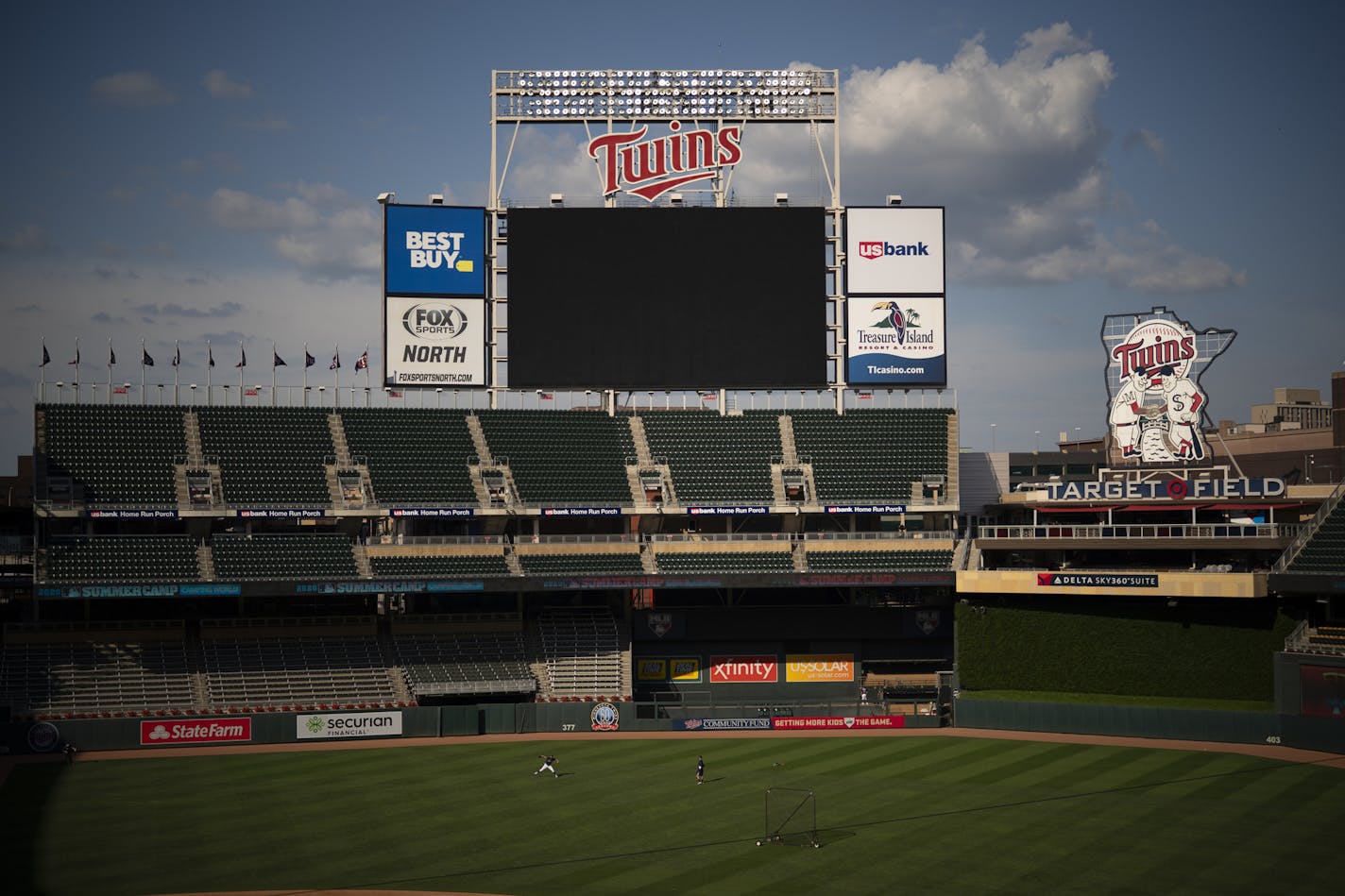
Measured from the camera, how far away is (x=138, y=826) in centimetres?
4022

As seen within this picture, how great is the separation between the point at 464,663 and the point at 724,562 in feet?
44.4

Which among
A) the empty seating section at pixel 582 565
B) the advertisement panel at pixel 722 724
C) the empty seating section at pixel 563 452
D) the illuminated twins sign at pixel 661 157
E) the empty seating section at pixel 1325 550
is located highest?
the illuminated twins sign at pixel 661 157

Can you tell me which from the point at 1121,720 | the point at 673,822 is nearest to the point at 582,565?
the point at 673,822

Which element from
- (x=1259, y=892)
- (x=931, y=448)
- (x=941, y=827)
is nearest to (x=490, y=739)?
(x=941, y=827)

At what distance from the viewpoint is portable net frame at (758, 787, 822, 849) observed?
3794 cm

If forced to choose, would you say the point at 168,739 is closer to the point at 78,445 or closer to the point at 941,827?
the point at 78,445

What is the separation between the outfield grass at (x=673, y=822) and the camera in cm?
3400

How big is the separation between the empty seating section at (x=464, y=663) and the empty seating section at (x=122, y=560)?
10.7 meters

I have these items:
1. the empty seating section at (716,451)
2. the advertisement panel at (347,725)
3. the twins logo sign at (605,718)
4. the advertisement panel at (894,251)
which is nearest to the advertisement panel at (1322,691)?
the empty seating section at (716,451)

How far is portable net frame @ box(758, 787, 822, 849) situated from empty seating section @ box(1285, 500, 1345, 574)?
25560 millimetres

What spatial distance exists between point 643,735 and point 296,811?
Answer: 761 inches

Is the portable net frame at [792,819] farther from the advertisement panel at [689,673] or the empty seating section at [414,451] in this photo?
the empty seating section at [414,451]

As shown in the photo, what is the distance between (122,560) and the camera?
197ft

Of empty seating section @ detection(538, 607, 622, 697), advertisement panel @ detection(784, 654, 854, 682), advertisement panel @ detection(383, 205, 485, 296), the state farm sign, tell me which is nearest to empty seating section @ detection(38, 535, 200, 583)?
empty seating section @ detection(538, 607, 622, 697)
